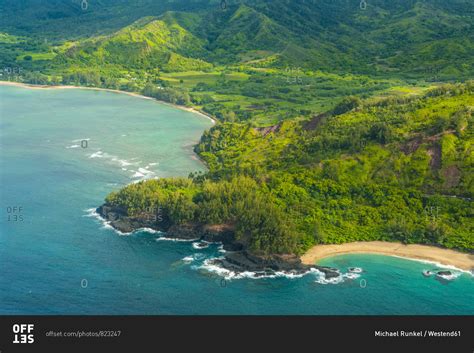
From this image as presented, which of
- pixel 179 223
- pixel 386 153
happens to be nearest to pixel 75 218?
pixel 179 223

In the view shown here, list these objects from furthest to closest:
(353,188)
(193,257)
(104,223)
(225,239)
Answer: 1. (353,188)
2. (104,223)
3. (225,239)
4. (193,257)

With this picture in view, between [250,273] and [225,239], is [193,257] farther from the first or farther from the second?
[250,273]

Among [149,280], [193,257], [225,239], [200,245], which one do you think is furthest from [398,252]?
[149,280]

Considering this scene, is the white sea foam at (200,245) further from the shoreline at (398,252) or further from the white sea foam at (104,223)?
the shoreline at (398,252)

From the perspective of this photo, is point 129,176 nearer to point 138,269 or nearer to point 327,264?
point 138,269

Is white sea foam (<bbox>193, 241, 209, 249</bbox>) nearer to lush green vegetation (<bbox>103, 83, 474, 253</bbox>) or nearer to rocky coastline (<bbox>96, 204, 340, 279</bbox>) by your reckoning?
rocky coastline (<bbox>96, 204, 340, 279</bbox>)

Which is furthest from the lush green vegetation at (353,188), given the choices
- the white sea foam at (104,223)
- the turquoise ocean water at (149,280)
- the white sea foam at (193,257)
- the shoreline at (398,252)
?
the white sea foam at (193,257)

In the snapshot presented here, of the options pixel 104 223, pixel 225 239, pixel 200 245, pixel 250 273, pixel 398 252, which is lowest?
pixel 250 273
